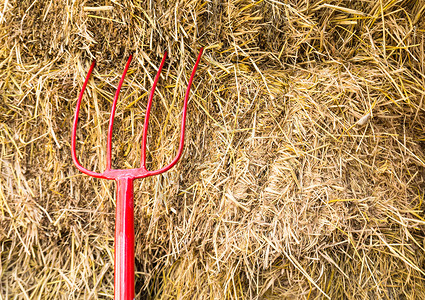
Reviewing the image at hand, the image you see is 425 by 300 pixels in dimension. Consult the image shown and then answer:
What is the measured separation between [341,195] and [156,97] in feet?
2.33

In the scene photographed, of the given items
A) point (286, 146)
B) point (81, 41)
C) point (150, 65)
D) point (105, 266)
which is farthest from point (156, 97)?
point (105, 266)

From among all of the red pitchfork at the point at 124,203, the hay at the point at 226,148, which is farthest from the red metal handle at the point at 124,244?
the hay at the point at 226,148

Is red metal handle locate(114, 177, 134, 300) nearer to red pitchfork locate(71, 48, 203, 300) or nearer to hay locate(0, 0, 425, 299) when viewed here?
red pitchfork locate(71, 48, 203, 300)

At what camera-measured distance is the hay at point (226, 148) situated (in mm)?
1021

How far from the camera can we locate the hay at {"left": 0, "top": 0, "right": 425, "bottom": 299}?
102 cm

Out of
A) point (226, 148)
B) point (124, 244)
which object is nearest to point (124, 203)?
point (124, 244)

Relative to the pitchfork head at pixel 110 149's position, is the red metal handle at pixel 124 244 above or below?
below

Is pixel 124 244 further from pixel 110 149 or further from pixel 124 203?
pixel 110 149

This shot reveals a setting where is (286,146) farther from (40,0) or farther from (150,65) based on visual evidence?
(40,0)

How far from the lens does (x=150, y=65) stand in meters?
1.08

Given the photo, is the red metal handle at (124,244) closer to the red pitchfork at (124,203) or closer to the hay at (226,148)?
the red pitchfork at (124,203)

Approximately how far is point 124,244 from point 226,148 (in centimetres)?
45

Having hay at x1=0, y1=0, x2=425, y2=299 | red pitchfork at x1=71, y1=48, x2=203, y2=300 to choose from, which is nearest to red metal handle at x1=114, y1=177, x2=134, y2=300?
red pitchfork at x1=71, y1=48, x2=203, y2=300

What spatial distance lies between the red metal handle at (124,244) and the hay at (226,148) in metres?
0.11
